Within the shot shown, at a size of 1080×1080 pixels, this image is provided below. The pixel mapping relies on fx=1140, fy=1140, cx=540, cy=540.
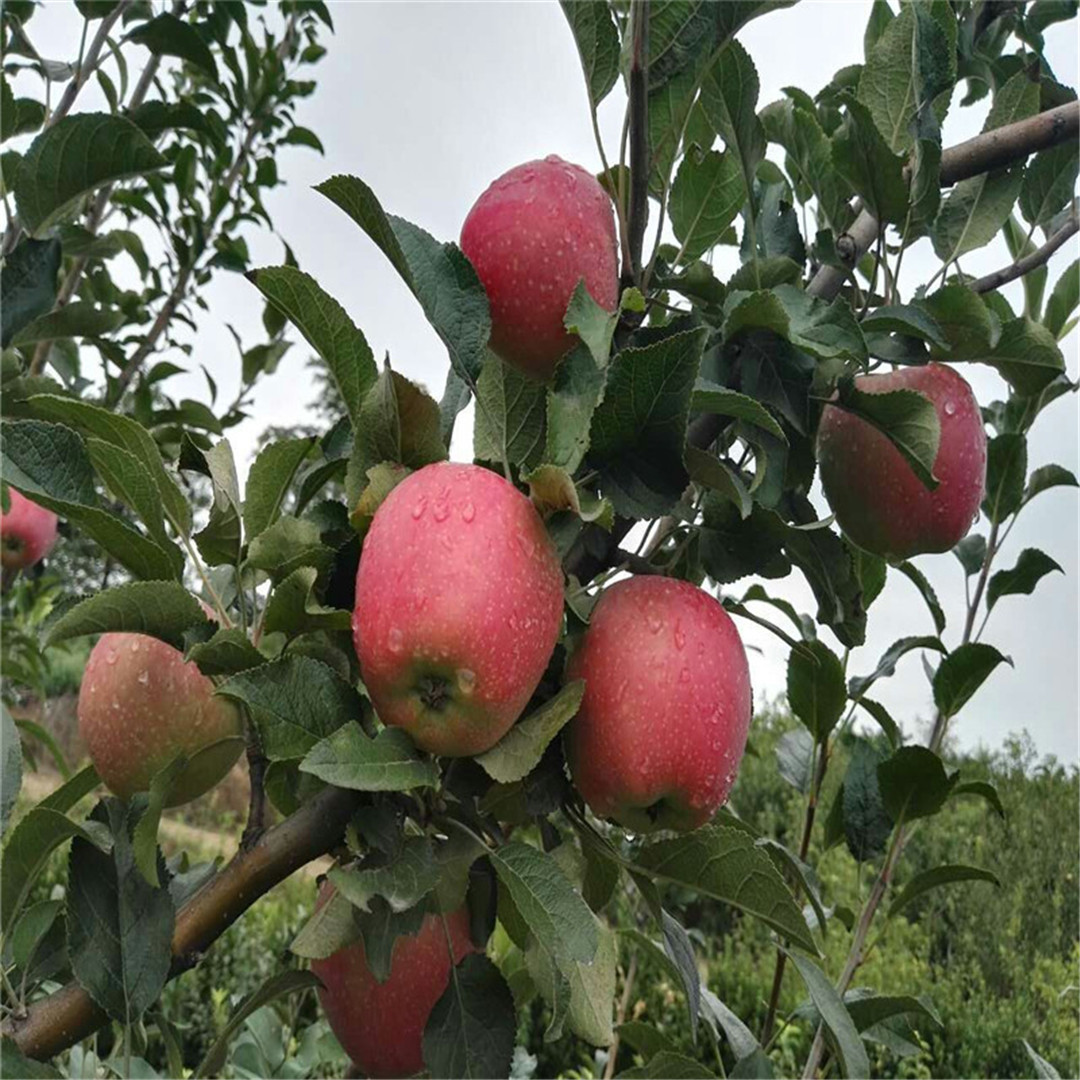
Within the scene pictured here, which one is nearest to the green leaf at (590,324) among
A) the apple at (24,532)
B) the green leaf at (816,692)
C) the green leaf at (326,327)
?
the green leaf at (326,327)


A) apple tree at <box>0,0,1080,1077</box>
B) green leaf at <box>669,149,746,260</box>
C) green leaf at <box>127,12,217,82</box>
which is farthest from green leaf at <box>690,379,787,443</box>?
green leaf at <box>127,12,217,82</box>

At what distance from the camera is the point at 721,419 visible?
0.67 metres

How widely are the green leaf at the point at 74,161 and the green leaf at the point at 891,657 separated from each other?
87cm

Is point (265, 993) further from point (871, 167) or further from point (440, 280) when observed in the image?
point (871, 167)

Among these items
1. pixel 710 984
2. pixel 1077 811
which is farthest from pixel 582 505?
pixel 1077 811

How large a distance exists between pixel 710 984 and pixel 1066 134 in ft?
11.0

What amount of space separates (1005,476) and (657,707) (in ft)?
2.66

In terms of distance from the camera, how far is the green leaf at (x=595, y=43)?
631 mm

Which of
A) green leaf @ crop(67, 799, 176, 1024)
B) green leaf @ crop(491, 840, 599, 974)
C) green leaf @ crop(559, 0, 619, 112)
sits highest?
green leaf @ crop(559, 0, 619, 112)

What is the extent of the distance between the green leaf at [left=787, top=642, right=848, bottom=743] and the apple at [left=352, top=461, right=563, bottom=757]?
21.2 inches

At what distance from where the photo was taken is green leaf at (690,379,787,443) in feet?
1.81

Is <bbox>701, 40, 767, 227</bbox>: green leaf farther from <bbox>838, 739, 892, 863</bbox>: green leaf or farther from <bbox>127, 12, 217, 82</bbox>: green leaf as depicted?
<bbox>127, 12, 217, 82</bbox>: green leaf

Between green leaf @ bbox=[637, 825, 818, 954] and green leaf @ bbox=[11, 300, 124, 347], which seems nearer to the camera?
green leaf @ bbox=[637, 825, 818, 954]

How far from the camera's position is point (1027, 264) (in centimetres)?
88
